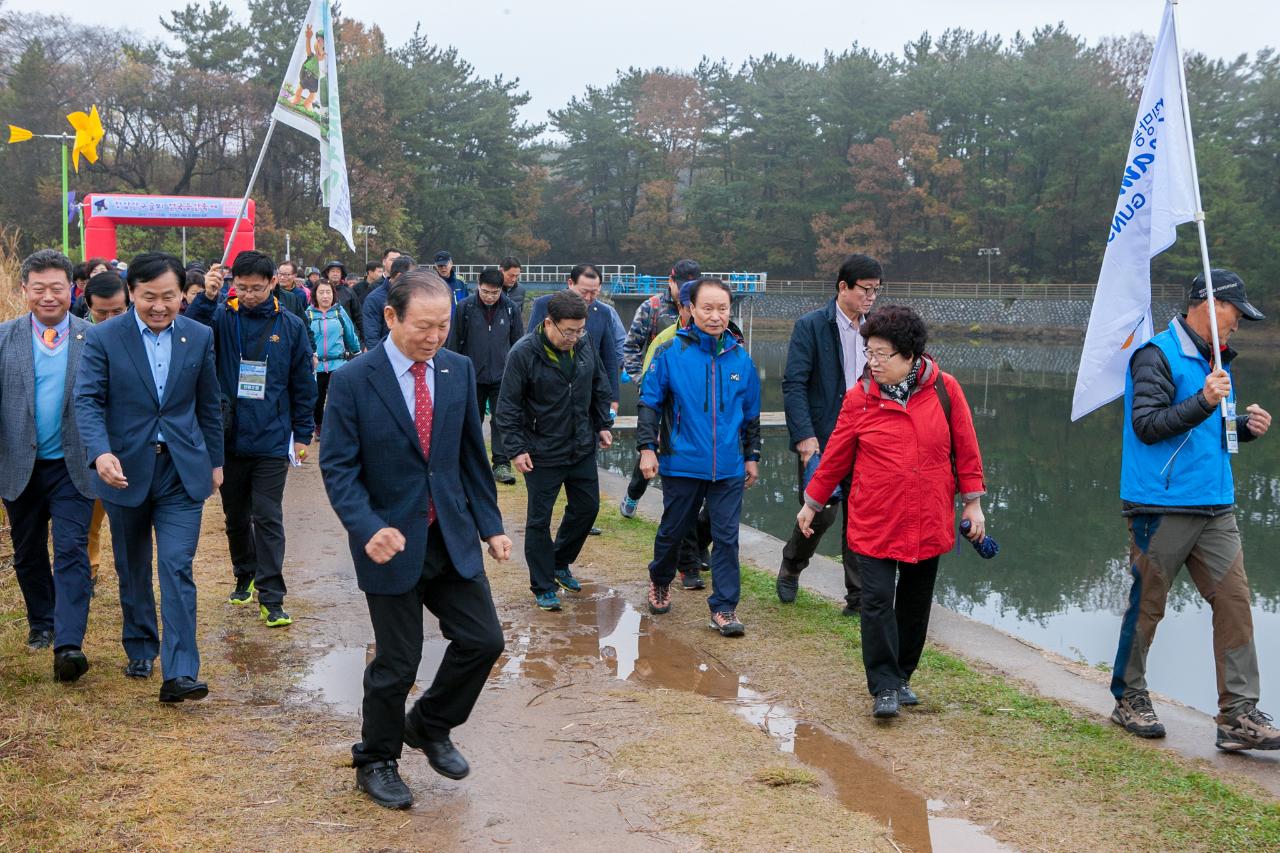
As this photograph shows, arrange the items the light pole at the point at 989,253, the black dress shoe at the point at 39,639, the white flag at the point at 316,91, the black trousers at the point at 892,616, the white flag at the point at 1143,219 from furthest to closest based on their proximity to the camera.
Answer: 1. the light pole at the point at 989,253
2. the white flag at the point at 316,91
3. the black dress shoe at the point at 39,639
4. the white flag at the point at 1143,219
5. the black trousers at the point at 892,616

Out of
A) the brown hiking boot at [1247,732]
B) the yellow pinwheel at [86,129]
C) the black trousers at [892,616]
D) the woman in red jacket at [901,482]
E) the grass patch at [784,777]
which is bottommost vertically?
the grass patch at [784,777]

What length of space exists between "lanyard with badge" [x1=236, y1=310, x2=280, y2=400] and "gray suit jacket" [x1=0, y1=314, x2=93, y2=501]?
2.91 ft

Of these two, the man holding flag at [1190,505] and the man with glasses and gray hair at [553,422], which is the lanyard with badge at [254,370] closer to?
the man with glasses and gray hair at [553,422]

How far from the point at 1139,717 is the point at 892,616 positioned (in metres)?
0.99

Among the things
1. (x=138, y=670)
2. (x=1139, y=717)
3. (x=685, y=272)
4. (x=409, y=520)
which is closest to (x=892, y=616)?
(x=1139, y=717)

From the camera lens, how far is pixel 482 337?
31.4ft

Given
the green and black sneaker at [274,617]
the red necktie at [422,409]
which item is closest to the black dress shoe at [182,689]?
the green and black sneaker at [274,617]

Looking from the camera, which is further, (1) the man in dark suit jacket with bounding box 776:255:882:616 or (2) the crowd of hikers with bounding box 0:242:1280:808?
(1) the man in dark suit jacket with bounding box 776:255:882:616

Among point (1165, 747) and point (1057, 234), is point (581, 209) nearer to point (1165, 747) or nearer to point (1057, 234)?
point (1057, 234)

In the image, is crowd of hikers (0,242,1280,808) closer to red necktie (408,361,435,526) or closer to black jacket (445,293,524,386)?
red necktie (408,361,435,526)

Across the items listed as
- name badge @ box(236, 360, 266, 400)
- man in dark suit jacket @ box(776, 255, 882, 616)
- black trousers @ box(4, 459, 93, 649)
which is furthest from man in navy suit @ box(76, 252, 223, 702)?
man in dark suit jacket @ box(776, 255, 882, 616)

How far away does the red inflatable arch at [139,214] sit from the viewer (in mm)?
27391

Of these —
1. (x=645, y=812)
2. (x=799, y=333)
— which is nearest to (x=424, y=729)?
(x=645, y=812)

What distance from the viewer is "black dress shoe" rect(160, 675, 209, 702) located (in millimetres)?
4480
